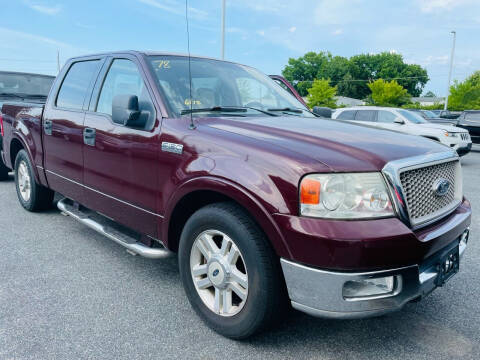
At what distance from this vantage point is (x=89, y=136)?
3404mm

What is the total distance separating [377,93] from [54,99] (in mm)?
47246

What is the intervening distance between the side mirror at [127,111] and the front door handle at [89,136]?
572 millimetres

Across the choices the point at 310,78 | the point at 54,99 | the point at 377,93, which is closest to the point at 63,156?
the point at 54,99

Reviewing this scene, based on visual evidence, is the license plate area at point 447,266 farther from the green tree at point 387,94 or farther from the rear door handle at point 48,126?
Result: the green tree at point 387,94

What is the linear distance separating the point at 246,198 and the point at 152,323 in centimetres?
112

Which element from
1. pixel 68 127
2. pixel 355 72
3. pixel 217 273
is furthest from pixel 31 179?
pixel 355 72

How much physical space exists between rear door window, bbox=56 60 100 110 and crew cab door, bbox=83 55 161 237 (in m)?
0.24

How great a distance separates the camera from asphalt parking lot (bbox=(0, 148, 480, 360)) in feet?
7.61

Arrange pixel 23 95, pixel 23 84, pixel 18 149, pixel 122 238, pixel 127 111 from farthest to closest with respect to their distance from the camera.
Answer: pixel 23 84
pixel 23 95
pixel 18 149
pixel 122 238
pixel 127 111

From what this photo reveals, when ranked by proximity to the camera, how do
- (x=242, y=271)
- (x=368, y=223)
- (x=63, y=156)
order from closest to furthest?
1. (x=368, y=223)
2. (x=242, y=271)
3. (x=63, y=156)

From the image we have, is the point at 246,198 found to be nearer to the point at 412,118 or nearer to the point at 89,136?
the point at 89,136

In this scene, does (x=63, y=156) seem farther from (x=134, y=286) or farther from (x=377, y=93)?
(x=377, y=93)

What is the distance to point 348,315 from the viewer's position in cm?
199

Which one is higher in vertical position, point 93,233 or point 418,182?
point 418,182
